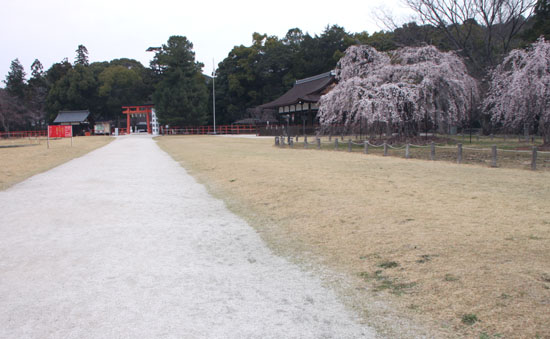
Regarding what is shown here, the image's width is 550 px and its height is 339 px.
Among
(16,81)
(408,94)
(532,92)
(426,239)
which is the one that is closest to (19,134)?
(16,81)

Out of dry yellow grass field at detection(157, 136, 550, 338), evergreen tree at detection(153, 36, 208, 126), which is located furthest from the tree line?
dry yellow grass field at detection(157, 136, 550, 338)

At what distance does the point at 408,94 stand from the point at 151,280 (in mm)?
17885

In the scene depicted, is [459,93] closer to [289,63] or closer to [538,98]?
[538,98]

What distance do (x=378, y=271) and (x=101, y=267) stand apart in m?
2.77

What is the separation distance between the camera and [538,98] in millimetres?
14805

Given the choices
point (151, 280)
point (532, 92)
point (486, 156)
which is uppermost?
point (532, 92)

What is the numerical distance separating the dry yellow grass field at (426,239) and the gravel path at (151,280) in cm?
43

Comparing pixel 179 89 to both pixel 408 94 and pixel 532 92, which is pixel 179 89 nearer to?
pixel 408 94

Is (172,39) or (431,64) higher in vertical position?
(172,39)

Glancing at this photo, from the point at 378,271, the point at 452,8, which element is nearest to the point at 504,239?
the point at 378,271

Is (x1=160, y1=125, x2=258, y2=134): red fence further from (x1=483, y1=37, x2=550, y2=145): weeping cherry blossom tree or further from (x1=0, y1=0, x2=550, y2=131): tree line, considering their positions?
(x1=483, y1=37, x2=550, y2=145): weeping cherry blossom tree

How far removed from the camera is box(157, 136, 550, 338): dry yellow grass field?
2.86 m

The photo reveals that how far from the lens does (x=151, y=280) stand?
358 centimetres

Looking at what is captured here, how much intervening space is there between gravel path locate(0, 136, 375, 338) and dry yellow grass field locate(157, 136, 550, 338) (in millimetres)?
430
